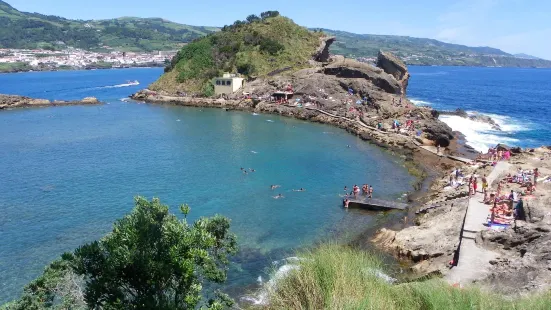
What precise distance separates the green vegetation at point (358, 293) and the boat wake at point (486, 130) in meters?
44.7

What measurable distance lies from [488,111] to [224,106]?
5364 centimetres

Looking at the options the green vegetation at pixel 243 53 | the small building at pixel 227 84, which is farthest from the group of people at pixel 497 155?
the small building at pixel 227 84

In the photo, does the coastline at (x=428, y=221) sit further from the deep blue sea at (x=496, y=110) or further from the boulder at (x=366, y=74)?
the boulder at (x=366, y=74)

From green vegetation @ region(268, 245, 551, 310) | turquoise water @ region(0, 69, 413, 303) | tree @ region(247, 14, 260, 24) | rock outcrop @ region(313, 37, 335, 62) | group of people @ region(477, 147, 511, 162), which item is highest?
tree @ region(247, 14, 260, 24)

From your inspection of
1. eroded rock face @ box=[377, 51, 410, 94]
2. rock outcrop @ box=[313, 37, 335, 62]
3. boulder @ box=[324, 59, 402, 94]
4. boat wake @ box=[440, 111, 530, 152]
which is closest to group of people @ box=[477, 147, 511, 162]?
boat wake @ box=[440, 111, 530, 152]

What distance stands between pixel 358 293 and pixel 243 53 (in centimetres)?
8473

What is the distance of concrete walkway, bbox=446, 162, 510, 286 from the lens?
62.9 ft

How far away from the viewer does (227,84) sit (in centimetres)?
8550

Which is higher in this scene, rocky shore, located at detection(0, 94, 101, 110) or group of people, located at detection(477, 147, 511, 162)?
group of people, located at detection(477, 147, 511, 162)

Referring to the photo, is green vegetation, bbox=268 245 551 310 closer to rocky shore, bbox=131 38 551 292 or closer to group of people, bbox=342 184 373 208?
rocky shore, bbox=131 38 551 292

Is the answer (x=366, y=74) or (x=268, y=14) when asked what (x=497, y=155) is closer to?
(x=366, y=74)

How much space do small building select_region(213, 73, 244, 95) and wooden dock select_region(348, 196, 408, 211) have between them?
55779mm

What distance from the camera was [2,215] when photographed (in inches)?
1206

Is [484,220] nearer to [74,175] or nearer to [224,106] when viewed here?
[74,175]
